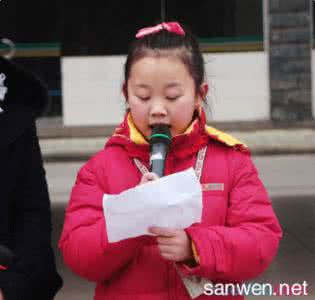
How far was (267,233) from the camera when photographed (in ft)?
6.65

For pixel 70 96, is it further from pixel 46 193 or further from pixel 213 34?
pixel 46 193

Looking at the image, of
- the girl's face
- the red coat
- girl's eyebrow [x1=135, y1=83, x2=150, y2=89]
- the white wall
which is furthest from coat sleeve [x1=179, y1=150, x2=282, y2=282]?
the white wall

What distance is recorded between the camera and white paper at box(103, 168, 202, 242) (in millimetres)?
1797

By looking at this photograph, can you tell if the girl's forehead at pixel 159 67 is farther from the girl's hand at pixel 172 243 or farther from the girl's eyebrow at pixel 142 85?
the girl's hand at pixel 172 243

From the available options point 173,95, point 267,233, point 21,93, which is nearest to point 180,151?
point 173,95

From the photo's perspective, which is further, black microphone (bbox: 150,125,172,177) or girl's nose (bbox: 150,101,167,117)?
girl's nose (bbox: 150,101,167,117)

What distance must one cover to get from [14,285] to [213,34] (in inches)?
493

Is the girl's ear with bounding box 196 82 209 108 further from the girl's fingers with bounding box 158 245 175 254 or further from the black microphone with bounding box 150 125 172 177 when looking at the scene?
the girl's fingers with bounding box 158 245 175 254

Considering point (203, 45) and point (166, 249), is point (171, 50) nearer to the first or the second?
point (166, 249)

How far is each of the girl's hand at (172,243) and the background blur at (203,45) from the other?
37.8 feet

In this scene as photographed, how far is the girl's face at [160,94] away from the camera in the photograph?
6.68ft

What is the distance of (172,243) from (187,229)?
0.07 m

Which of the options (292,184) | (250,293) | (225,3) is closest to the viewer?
(250,293)

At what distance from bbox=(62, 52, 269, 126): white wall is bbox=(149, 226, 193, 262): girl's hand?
41.6 ft
